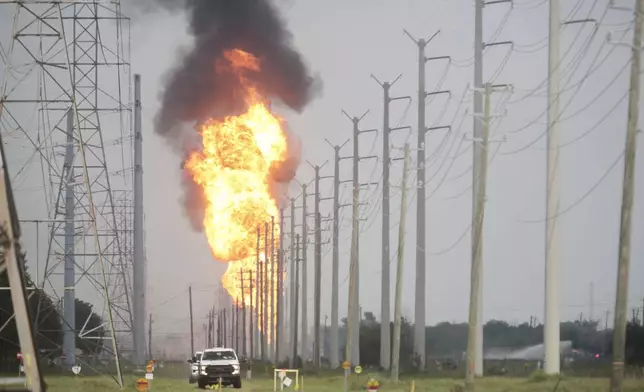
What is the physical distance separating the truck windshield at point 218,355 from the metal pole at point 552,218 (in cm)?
2129

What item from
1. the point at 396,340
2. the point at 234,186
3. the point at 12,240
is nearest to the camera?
the point at 12,240

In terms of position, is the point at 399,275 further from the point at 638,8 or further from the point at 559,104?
the point at 638,8

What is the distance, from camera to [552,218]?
6197cm

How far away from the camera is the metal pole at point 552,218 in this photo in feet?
199

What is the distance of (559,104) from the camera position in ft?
209

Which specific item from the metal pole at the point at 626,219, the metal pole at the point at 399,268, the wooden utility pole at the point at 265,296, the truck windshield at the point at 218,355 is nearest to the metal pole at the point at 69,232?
the truck windshield at the point at 218,355

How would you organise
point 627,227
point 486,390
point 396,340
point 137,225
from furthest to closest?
point 137,225, point 396,340, point 486,390, point 627,227

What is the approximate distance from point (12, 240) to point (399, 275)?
5005 centimetres

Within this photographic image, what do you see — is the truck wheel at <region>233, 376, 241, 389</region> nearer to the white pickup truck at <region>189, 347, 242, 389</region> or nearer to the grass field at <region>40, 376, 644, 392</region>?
the white pickup truck at <region>189, 347, 242, 389</region>

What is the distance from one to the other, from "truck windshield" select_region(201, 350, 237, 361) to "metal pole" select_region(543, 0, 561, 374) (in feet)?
69.8

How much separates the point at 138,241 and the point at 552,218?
3134cm

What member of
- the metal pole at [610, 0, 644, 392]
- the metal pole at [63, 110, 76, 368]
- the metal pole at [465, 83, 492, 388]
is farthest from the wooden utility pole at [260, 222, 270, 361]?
the metal pole at [610, 0, 644, 392]

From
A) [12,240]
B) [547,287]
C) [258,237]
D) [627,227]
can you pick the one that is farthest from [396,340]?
[258,237]

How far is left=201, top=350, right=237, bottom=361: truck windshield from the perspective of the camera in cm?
7656
